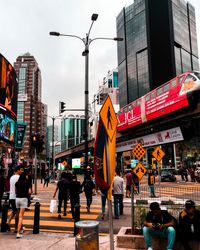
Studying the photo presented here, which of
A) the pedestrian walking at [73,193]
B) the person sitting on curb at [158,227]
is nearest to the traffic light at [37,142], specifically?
the pedestrian walking at [73,193]

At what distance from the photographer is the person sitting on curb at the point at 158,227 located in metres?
5.82

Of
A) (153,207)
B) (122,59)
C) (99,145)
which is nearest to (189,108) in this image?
(153,207)

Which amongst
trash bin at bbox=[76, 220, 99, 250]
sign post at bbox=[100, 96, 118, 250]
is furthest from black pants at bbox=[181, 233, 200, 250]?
sign post at bbox=[100, 96, 118, 250]

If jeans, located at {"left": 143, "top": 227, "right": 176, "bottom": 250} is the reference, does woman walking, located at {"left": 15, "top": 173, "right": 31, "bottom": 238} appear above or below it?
above

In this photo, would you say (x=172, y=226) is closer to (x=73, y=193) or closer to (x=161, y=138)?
(x=73, y=193)

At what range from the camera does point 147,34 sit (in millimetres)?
107250

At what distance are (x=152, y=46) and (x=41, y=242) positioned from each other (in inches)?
4235

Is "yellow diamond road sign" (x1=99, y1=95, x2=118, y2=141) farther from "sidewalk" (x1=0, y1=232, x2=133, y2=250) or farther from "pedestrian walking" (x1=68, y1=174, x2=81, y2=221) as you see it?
"pedestrian walking" (x1=68, y1=174, x2=81, y2=221)

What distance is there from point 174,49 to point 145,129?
95905 millimetres

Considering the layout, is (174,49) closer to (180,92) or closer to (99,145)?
(180,92)

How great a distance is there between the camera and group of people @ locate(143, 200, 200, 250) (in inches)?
228

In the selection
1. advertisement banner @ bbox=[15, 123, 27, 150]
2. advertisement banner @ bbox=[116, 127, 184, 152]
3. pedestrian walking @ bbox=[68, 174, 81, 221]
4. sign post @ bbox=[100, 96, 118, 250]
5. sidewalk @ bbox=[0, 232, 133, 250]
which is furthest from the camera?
advertisement banner @ bbox=[15, 123, 27, 150]

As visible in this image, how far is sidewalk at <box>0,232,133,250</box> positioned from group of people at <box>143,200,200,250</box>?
40.4 inches

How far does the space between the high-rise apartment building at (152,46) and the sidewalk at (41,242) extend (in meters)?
99.9
